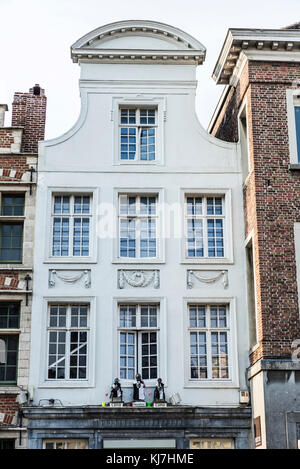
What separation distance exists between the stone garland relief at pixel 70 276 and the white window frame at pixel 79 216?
0.23m

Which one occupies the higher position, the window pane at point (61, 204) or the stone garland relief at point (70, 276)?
the window pane at point (61, 204)

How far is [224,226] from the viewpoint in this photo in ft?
67.6

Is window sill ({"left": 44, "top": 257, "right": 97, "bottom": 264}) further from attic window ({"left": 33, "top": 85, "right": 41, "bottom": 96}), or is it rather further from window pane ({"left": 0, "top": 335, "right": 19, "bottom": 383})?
attic window ({"left": 33, "top": 85, "right": 41, "bottom": 96})

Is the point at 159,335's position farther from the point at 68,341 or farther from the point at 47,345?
the point at 47,345

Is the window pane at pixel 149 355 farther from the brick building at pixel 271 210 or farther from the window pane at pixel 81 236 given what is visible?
the window pane at pixel 81 236

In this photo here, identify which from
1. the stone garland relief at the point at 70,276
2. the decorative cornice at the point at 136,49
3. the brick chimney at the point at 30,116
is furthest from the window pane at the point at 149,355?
the decorative cornice at the point at 136,49

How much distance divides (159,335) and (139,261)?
178 cm

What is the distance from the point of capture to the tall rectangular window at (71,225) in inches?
797

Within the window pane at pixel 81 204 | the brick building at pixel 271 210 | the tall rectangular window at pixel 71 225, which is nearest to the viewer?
the brick building at pixel 271 210

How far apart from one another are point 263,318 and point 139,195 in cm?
447

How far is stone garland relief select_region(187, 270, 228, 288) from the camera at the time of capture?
1992 centimetres

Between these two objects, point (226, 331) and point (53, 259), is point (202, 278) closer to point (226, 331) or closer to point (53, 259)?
point (226, 331)

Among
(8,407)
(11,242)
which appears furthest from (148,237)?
(8,407)

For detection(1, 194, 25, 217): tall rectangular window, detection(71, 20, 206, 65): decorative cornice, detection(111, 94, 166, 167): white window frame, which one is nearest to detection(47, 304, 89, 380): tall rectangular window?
detection(1, 194, 25, 217): tall rectangular window
